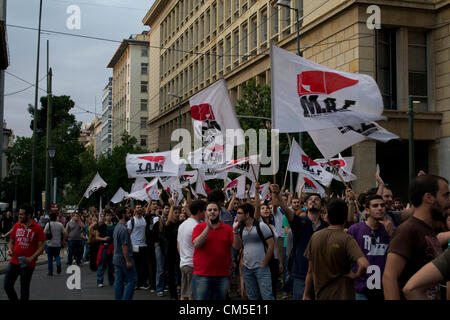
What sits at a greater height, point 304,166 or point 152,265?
point 304,166

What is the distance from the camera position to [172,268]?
1148 cm

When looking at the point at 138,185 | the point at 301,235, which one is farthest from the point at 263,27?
the point at 301,235

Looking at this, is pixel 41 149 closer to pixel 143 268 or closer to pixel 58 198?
pixel 58 198

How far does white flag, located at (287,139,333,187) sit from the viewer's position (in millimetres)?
13047

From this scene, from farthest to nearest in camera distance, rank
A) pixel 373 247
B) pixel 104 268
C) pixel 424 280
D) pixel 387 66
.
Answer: pixel 387 66
pixel 104 268
pixel 373 247
pixel 424 280

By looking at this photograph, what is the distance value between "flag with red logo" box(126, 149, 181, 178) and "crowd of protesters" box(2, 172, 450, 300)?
2.11 meters

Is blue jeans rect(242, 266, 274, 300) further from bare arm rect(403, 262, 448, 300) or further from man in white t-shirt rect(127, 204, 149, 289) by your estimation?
man in white t-shirt rect(127, 204, 149, 289)

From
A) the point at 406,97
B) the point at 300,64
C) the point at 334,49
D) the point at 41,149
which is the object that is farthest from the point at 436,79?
the point at 41,149

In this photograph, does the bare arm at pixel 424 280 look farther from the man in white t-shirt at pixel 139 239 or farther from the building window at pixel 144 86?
the building window at pixel 144 86

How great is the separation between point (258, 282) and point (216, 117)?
8.79 feet

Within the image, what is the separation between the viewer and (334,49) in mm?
30031

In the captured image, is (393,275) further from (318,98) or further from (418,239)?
(318,98)

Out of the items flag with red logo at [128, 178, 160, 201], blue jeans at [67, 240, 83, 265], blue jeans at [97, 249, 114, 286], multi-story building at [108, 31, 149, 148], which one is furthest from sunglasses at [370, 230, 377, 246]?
multi-story building at [108, 31, 149, 148]
